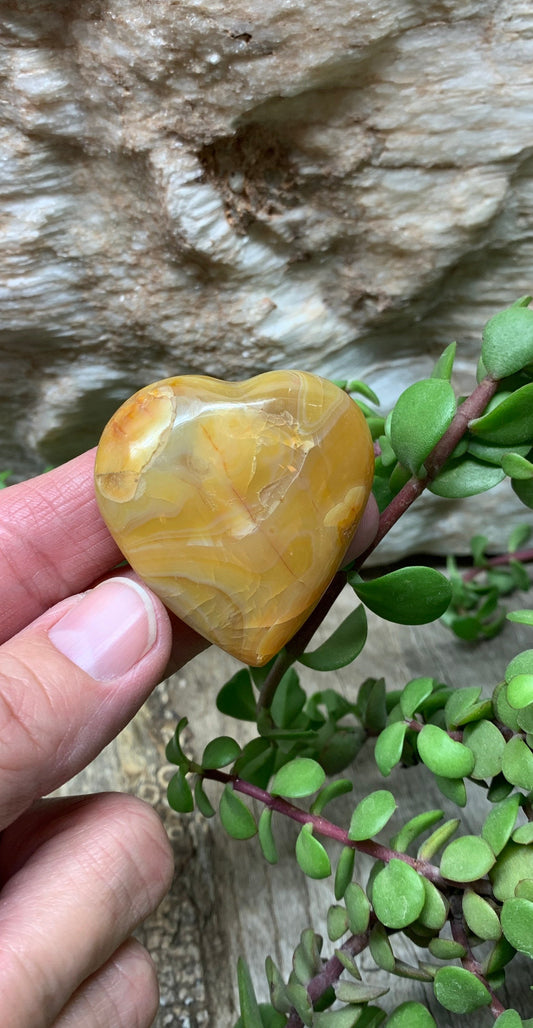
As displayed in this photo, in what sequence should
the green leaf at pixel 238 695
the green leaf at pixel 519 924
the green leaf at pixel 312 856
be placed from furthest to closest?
the green leaf at pixel 238 695
the green leaf at pixel 312 856
the green leaf at pixel 519 924

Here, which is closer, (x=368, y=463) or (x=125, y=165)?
(x=368, y=463)

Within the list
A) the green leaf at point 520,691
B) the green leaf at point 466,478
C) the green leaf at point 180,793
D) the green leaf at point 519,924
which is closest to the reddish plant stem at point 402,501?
the green leaf at point 466,478

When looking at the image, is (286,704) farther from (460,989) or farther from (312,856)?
(460,989)

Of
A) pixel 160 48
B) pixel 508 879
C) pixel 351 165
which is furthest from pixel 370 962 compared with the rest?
pixel 160 48

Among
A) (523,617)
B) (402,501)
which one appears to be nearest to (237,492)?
(402,501)

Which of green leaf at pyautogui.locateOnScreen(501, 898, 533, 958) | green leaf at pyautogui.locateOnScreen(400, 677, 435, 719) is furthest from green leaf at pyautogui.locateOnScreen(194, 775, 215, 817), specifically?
green leaf at pyautogui.locateOnScreen(501, 898, 533, 958)

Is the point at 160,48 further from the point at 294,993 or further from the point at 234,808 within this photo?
the point at 294,993

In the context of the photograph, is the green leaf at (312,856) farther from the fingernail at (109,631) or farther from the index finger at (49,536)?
the index finger at (49,536)
